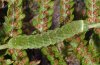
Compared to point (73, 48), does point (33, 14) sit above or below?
above

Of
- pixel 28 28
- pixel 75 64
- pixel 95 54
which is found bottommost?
pixel 75 64

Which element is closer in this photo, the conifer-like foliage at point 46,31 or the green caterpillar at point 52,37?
the green caterpillar at point 52,37

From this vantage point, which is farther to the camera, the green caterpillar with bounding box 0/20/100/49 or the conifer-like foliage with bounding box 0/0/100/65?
the conifer-like foliage with bounding box 0/0/100/65

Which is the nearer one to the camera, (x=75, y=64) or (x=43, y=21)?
(x=43, y=21)

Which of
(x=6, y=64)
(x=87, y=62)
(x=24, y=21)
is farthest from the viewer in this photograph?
(x=24, y=21)

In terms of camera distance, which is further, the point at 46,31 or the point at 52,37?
the point at 46,31

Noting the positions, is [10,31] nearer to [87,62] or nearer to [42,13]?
[42,13]

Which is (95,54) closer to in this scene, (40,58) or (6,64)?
(40,58)

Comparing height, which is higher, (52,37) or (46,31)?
(52,37)

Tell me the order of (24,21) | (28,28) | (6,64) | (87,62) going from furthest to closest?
(24,21), (28,28), (87,62), (6,64)

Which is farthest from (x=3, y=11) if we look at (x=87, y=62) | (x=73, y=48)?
(x=87, y=62)
